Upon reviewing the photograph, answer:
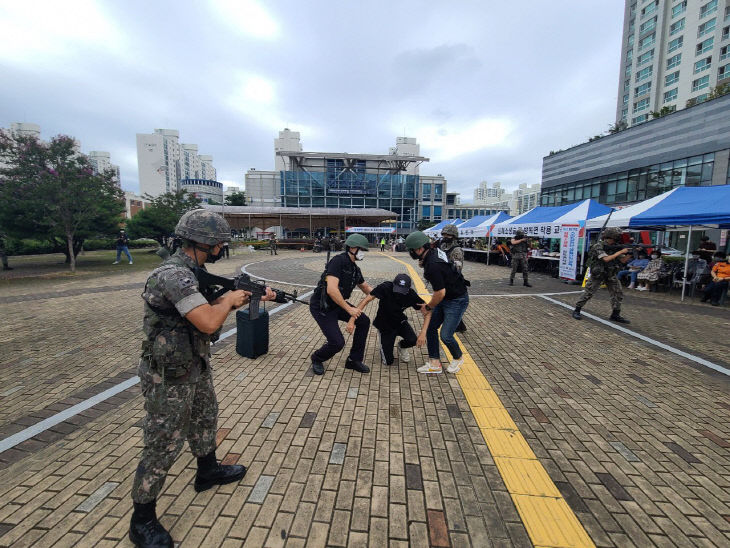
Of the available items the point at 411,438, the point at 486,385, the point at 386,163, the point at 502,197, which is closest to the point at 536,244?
the point at 486,385

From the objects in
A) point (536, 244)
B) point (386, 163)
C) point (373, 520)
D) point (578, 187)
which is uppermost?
point (386, 163)

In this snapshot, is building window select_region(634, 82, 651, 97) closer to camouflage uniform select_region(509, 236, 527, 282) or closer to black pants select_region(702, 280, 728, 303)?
black pants select_region(702, 280, 728, 303)

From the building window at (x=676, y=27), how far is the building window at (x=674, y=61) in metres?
2.66

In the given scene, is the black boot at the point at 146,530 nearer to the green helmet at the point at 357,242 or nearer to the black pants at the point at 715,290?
the green helmet at the point at 357,242

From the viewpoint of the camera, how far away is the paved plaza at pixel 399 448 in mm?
1926

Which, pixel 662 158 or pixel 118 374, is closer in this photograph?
pixel 118 374

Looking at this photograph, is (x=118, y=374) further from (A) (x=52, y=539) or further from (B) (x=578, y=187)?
(B) (x=578, y=187)

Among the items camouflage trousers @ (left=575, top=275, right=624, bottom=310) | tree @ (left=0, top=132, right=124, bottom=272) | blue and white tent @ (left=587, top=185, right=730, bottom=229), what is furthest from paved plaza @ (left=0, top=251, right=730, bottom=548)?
tree @ (left=0, top=132, right=124, bottom=272)

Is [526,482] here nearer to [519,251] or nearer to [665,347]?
[665,347]

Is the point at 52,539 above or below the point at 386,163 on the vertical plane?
below

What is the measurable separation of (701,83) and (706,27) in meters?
5.60

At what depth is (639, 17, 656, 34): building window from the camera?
40.0 meters

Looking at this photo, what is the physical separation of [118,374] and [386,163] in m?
69.9

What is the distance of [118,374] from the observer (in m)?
3.98
